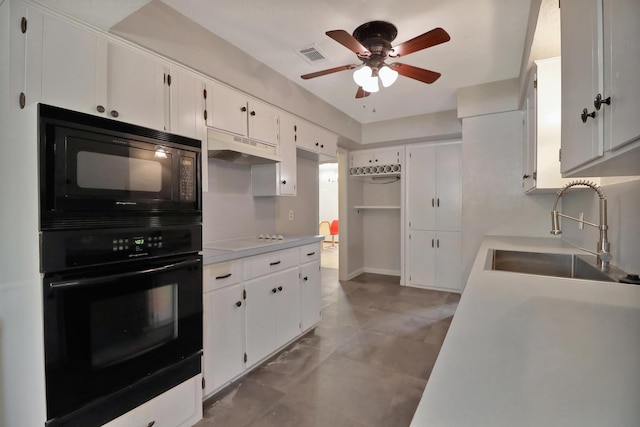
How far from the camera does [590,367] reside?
63cm

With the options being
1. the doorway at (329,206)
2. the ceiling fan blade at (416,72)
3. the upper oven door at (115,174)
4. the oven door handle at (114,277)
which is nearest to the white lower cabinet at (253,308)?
the oven door handle at (114,277)

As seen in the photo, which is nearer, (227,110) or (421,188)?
(227,110)

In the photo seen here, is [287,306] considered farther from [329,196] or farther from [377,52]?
[329,196]

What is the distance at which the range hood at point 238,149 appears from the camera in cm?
223

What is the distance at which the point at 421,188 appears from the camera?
4.68 meters

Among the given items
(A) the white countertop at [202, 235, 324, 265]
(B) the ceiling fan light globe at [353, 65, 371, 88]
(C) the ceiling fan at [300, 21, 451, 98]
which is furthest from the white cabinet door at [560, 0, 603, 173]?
(A) the white countertop at [202, 235, 324, 265]

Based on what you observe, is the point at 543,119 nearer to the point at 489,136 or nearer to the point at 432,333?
the point at 489,136

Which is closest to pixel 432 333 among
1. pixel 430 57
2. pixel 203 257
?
pixel 203 257

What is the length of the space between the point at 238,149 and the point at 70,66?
104 centimetres

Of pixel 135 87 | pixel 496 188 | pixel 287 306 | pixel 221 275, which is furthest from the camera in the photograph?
pixel 496 188

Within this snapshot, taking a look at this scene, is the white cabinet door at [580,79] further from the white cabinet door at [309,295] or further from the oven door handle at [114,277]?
the white cabinet door at [309,295]

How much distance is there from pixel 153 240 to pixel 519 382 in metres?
1.55

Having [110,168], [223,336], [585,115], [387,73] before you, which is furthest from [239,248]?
[585,115]

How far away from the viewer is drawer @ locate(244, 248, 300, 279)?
2.28m
